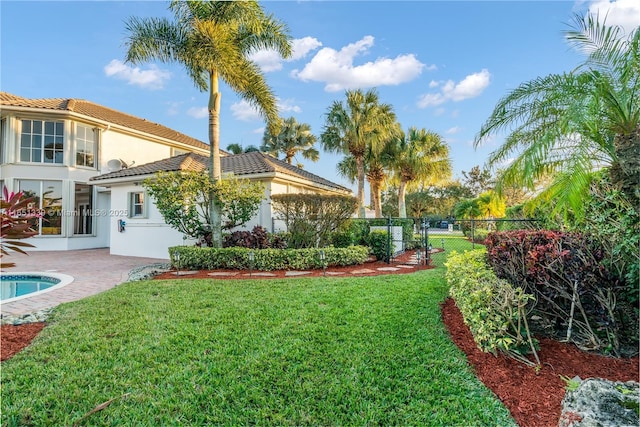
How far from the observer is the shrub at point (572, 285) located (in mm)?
3850

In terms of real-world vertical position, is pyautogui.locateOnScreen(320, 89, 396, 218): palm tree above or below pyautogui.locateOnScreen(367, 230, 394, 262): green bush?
above

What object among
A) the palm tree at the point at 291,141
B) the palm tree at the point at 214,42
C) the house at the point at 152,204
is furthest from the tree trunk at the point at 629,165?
the palm tree at the point at 291,141

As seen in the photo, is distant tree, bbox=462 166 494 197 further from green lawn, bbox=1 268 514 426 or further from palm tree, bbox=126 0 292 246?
green lawn, bbox=1 268 514 426

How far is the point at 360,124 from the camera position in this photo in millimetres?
21234

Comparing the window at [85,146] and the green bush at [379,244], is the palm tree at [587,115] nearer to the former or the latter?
the green bush at [379,244]

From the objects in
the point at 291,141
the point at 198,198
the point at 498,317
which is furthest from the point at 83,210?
the point at 498,317

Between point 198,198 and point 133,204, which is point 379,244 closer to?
point 198,198

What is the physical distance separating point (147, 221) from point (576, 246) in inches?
575

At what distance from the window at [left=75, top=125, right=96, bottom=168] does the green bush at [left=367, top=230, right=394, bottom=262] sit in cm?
1641

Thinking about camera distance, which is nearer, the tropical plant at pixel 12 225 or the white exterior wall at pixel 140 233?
the tropical plant at pixel 12 225

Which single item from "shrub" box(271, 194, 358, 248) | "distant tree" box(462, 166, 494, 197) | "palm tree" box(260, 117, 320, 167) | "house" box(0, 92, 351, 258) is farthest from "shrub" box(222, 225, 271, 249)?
"distant tree" box(462, 166, 494, 197)

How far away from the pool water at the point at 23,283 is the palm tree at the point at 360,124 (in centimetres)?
1614

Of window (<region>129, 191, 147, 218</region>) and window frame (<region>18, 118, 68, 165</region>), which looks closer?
window (<region>129, 191, 147, 218</region>)

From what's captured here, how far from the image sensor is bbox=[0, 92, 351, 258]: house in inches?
528
